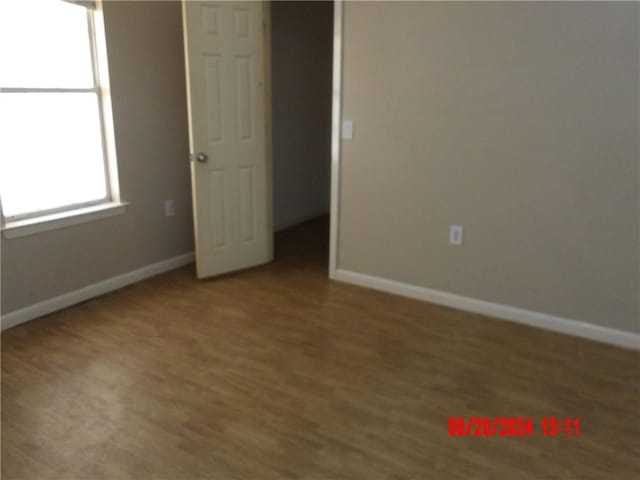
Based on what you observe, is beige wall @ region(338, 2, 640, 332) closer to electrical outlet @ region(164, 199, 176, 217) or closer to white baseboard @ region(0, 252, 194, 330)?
electrical outlet @ region(164, 199, 176, 217)

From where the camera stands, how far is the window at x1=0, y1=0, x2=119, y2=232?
2.89 metres

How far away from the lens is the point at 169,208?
12.9ft

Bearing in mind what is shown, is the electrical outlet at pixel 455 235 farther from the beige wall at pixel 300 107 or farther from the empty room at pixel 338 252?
the beige wall at pixel 300 107

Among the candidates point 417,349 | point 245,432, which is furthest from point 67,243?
point 417,349

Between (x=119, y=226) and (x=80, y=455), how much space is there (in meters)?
1.89

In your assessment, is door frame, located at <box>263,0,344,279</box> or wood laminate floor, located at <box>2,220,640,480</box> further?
door frame, located at <box>263,0,344,279</box>

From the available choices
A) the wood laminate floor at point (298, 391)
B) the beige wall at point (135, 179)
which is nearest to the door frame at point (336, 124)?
the wood laminate floor at point (298, 391)

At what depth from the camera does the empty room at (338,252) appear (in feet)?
6.99

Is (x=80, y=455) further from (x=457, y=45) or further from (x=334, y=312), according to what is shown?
(x=457, y=45)

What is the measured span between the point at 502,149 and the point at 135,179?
242 cm

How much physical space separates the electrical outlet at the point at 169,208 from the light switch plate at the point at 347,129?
1.42m

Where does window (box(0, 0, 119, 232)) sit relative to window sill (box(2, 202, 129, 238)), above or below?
above
